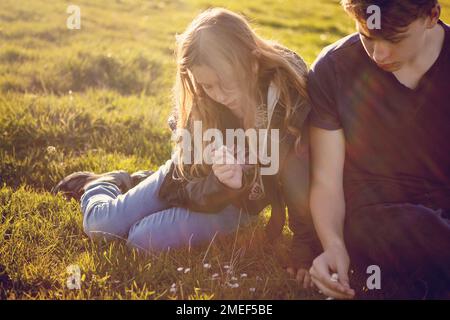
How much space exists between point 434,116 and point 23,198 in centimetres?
264

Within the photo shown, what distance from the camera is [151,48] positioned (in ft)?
26.1

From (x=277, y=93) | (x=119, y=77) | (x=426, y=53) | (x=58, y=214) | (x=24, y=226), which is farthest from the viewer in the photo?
(x=119, y=77)

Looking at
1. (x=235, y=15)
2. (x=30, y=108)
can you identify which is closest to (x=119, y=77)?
(x=30, y=108)

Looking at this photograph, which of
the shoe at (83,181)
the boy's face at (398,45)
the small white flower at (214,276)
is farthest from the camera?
the shoe at (83,181)

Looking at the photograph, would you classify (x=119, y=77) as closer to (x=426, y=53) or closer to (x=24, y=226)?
(x=24, y=226)

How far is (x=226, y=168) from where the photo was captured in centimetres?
309

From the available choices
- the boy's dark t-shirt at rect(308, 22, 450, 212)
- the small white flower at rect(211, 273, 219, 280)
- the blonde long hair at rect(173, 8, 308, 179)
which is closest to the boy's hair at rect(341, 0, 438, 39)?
the boy's dark t-shirt at rect(308, 22, 450, 212)

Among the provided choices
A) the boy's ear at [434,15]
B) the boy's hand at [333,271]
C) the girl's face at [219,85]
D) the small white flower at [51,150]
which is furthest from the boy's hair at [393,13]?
the small white flower at [51,150]

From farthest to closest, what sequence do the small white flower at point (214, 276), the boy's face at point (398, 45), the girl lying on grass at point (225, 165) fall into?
the girl lying on grass at point (225, 165), the small white flower at point (214, 276), the boy's face at point (398, 45)

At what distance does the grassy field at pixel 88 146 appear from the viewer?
10.1 feet

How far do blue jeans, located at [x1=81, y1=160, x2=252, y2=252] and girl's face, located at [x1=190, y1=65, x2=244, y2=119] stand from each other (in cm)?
69

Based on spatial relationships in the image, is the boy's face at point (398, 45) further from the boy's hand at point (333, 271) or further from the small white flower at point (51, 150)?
the small white flower at point (51, 150)

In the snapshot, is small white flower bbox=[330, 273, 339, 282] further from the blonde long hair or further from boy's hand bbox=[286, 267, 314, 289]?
the blonde long hair

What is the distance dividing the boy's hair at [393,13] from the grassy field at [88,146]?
138 centimetres
